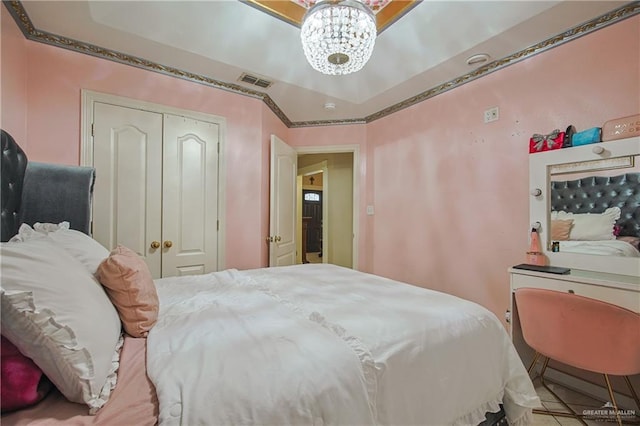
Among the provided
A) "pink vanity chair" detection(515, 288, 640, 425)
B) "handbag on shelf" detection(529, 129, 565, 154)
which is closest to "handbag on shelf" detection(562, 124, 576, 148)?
"handbag on shelf" detection(529, 129, 565, 154)

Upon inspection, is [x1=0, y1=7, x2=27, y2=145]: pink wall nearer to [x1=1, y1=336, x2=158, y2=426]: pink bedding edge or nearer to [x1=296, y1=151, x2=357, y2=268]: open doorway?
[x1=1, y1=336, x2=158, y2=426]: pink bedding edge

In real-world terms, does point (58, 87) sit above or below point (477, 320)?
above

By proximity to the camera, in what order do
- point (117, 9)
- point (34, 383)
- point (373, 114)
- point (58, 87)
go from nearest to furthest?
1. point (34, 383)
2. point (117, 9)
3. point (58, 87)
4. point (373, 114)

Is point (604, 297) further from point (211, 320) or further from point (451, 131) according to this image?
point (211, 320)

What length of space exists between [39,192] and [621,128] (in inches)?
140

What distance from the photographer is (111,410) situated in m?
0.67

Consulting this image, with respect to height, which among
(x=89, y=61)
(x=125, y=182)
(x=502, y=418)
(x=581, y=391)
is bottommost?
(x=581, y=391)

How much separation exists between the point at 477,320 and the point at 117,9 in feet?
9.28

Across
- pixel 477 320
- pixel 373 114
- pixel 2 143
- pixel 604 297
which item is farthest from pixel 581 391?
pixel 2 143

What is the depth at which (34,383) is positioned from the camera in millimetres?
651

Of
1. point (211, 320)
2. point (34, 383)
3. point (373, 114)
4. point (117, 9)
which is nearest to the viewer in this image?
point (34, 383)

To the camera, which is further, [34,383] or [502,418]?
[502,418]

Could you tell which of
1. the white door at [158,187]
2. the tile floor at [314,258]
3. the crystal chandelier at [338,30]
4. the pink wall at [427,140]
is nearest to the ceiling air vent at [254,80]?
the pink wall at [427,140]

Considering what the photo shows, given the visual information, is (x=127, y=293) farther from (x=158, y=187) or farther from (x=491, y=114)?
(x=491, y=114)
